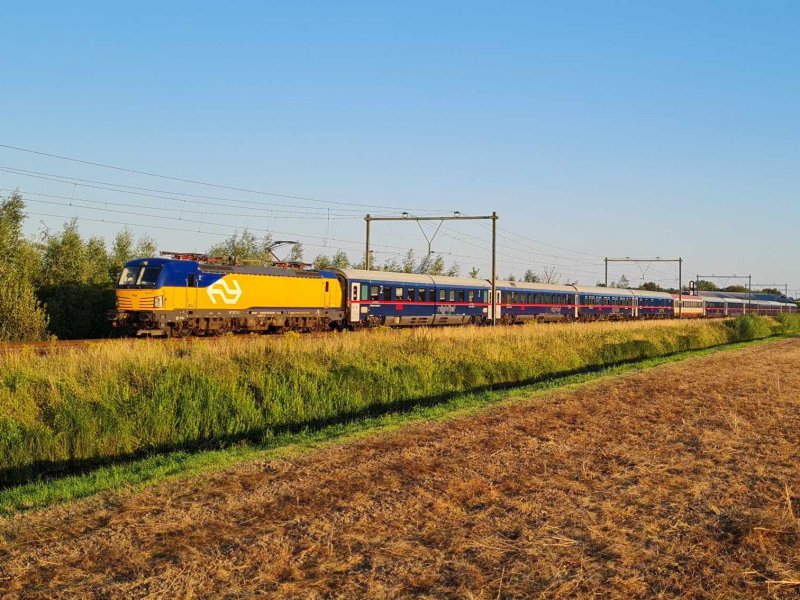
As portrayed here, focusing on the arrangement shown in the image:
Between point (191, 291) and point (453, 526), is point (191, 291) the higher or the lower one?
the higher one

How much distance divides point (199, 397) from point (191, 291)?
47.2ft

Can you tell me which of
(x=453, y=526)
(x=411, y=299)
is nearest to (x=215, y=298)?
(x=411, y=299)

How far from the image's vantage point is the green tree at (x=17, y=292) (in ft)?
83.8

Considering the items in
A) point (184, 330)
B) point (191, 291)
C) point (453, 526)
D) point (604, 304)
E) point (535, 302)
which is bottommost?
point (453, 526)

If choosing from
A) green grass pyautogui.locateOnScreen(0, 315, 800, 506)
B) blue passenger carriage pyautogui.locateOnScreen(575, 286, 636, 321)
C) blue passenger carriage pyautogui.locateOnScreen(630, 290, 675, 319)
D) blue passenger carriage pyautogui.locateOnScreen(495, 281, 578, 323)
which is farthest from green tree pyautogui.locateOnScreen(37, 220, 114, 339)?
blue passenger carriage pyautogui.locateOnScreen(630, 290, 675, 319)

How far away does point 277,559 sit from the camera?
16.4 feet

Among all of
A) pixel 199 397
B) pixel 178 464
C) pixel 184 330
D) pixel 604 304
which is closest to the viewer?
pixel 178 464

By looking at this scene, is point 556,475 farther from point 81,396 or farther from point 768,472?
point 81,396

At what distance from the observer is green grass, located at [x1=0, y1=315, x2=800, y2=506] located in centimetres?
1029

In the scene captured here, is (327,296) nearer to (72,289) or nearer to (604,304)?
(72,289)

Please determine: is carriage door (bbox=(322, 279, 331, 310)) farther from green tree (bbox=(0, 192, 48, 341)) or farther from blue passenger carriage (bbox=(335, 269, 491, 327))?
green tree (bbox=(0, 192, 48, 341))

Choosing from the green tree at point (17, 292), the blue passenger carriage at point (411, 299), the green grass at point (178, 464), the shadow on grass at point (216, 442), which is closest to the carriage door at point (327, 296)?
the blue passenger carriage at point (411, 299)

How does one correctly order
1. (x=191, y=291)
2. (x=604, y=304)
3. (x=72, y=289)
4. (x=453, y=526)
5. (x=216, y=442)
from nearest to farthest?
(x=453, y=526) < (x=216, y=442) < (x=191, y=291) < (x=72, y=289) < (x=604, y=304)

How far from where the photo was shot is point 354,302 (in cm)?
3516
